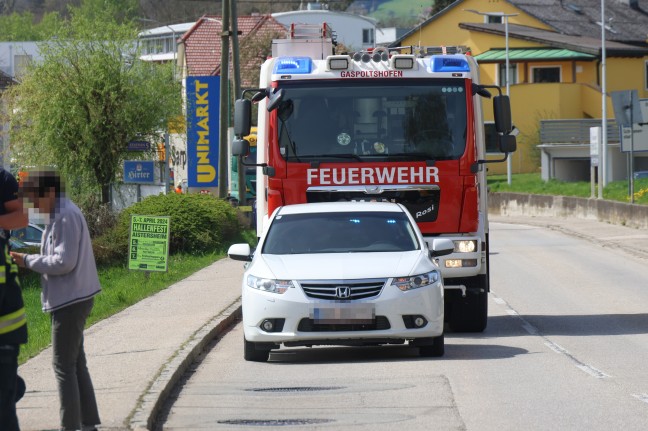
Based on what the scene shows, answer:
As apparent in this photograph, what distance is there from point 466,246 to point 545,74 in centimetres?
5597

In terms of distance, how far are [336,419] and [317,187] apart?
5.62 metres

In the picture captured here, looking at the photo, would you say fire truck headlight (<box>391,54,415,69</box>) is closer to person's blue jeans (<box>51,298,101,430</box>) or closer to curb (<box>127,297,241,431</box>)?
curb (<box>127,297,241,431</box>)

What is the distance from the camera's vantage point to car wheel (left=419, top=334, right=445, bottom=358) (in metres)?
12.4

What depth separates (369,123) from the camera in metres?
14.6

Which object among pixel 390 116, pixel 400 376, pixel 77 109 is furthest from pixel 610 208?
pixel 400 376

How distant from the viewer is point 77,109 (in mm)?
34875

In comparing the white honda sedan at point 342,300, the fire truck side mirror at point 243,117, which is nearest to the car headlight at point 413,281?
the white honda sedan at point 342,300

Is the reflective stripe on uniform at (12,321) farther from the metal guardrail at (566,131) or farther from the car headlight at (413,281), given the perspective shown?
the metal guardrail at (566,131)

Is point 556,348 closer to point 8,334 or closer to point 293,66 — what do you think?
point 293,66

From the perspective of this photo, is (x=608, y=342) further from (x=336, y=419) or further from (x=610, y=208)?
(x=610, y=208)

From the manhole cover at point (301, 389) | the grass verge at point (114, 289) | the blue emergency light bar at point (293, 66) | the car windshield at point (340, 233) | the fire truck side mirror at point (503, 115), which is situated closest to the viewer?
the manhole cover at point (301, 389)

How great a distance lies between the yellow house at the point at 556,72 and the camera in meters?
60.0

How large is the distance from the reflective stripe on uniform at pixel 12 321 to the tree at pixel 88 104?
90.6 feet

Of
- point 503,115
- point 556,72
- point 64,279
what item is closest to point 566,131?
point 556,72
